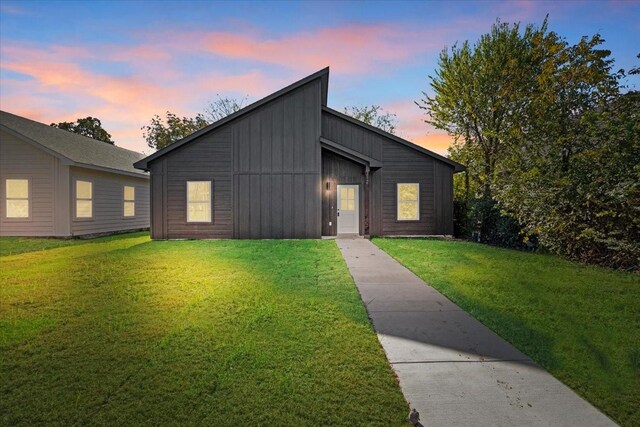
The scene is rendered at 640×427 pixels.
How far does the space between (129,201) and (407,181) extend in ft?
46.7

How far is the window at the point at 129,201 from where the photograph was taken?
1908 cm

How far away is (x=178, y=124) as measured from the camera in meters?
38.0

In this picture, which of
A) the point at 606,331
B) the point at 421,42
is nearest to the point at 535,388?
the point at 606,331

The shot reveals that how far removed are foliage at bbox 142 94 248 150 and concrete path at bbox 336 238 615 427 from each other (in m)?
33.0

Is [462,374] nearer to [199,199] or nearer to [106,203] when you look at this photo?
[199,199]

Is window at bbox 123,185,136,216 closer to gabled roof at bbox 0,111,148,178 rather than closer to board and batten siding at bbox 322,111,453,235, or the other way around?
gabled roof at bbox 0,111,148,178

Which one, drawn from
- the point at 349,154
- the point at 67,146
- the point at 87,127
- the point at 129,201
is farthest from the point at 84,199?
the point at 87,127

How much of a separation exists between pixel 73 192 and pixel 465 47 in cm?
2069

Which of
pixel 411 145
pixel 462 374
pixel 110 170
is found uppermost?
pixel 411 145

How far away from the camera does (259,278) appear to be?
23.1ft

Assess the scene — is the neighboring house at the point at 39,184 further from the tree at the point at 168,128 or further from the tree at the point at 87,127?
the tree at the point at 87,127

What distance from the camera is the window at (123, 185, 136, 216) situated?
62.6 ft

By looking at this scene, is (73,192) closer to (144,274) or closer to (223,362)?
(144,274)

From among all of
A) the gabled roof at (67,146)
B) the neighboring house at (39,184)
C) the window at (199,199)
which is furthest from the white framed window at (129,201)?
the window at (199,199)
